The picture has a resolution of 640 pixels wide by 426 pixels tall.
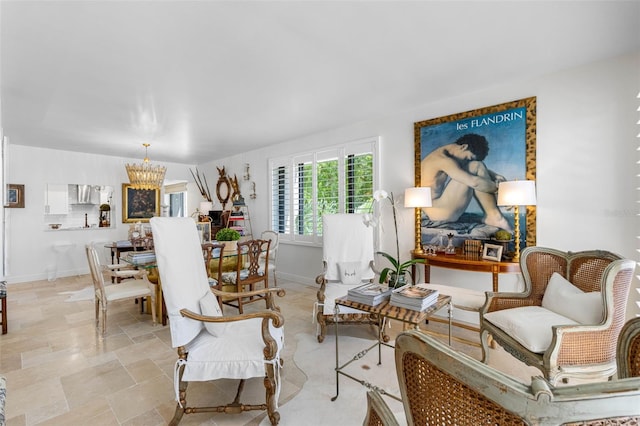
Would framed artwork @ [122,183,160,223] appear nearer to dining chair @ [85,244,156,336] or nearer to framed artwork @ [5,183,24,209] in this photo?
framed artwork @ [5,183,24,209]

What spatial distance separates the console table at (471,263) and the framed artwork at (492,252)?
43mm

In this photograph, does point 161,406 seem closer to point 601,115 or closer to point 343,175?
point 343,175

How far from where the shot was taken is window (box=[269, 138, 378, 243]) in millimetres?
4215

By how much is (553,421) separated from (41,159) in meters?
7.78

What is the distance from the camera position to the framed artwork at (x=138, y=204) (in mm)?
6500

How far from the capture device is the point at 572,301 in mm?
2021

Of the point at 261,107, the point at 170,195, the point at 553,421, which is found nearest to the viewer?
the point at 553,421

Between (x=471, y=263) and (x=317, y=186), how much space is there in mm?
2686

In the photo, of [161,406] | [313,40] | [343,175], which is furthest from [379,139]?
[161,406]

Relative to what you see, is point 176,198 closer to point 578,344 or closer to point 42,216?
point 42,216

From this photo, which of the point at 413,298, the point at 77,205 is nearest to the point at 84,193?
the point at 77,205

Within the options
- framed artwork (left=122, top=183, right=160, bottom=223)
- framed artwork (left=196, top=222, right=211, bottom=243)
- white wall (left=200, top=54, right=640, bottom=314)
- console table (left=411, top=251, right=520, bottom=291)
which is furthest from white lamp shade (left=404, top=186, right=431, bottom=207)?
framed artwork (left=122, top=183, right=160, bottom=223)

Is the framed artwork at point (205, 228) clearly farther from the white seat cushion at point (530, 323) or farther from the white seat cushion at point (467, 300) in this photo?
the white seat cushion at point (530, 323)

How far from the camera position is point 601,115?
254cm
